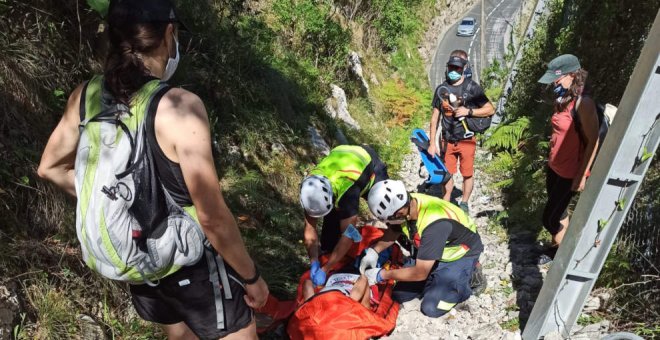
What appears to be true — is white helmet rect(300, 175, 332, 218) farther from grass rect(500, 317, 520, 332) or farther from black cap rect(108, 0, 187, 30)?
black cap rect(108, 0, 187, 30)

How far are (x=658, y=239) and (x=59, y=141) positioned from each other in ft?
13.1

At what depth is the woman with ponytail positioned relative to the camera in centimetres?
162

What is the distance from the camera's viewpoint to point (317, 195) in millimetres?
3701

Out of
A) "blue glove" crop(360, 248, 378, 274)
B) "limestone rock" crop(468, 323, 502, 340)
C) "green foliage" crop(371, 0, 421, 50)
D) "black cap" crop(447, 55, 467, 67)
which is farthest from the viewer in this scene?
"green foliage" crop(371, 0, 421, 50)

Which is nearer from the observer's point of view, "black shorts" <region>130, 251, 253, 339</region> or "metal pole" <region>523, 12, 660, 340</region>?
"black shorts" <region>130, 251, 253, 339</region>

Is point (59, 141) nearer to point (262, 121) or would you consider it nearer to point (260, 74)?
point (262, 121)

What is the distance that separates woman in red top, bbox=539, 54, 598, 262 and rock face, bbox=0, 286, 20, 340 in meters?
4.12

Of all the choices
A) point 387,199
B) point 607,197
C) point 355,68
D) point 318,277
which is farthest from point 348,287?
point 355,68

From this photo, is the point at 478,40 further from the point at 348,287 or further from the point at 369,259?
the point at 348,287

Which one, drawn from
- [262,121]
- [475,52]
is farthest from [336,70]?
[475,52]

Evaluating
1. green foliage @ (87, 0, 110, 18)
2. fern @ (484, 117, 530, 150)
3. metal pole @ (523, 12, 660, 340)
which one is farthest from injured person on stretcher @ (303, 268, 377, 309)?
fern @ (484, 117, 530, 150)

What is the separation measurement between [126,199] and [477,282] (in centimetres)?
356

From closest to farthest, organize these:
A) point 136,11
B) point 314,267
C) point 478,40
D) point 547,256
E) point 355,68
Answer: point 136,11 → point 314,267 → point 547,256 → point 355,68 → point 478,40

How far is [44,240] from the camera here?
326 centimetres
